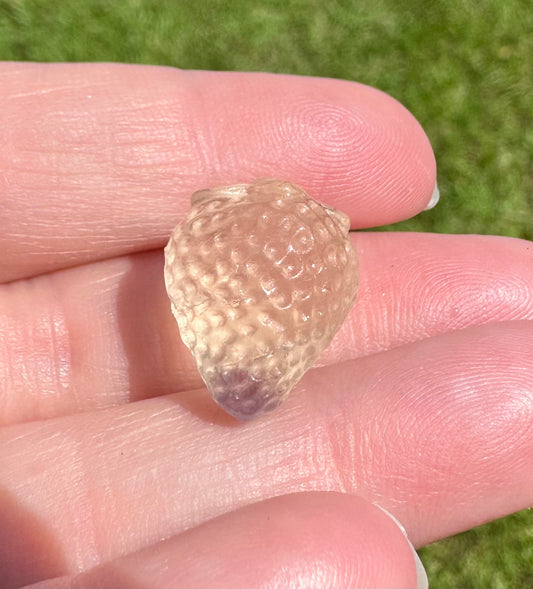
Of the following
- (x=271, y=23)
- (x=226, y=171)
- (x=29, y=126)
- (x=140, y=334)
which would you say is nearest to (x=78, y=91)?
(x=29, y=126)

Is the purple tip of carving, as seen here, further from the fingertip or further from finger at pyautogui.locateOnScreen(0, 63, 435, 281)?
finger at pyautogui.locateOnScreen(0, 63, 435, 281)

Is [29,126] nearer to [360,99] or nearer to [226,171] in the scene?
[226,171]

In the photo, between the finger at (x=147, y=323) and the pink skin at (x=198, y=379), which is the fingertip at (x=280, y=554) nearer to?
the pink skin at (x=198, y=379)

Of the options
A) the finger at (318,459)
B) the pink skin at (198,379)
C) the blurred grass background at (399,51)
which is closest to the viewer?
the pink skin at (198,379)

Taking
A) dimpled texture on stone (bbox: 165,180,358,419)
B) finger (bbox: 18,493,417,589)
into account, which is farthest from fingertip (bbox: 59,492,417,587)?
dimpled texture on stone (bbox: 165,180,358,419)

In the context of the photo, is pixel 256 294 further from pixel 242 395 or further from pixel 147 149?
pixel 147 149

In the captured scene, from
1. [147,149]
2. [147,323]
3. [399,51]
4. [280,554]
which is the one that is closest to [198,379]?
[147,323]

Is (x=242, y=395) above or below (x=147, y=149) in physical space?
below

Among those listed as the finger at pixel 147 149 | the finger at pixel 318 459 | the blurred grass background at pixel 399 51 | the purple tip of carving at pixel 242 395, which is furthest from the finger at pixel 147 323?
the blurred grass background at pixel 399 51
